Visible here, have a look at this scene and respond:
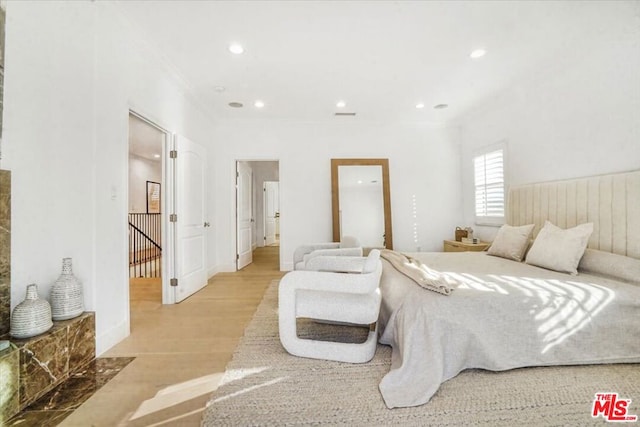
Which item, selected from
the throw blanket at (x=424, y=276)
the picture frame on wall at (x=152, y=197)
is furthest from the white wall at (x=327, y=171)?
the picture frame on wall at (x=152, y=197)

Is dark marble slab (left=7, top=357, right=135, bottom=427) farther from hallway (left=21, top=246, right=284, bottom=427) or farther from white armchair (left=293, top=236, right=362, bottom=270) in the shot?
white armchair (left=293, top=236, right=362, bottom=270)

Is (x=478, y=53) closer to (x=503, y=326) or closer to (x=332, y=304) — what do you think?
(x=503, y=326)

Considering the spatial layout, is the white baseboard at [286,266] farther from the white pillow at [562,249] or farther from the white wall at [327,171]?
the white pillow at [562,249]

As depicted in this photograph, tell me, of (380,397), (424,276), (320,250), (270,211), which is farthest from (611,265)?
(270,211)

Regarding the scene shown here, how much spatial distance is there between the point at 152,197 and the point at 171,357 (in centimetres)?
679

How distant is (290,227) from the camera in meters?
4.74

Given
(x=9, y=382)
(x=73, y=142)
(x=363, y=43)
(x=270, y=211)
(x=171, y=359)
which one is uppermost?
(x=363, y=43)

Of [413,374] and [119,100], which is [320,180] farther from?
Result: [413,374]

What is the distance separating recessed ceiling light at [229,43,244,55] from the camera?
8.44ft

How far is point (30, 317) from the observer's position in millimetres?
1477

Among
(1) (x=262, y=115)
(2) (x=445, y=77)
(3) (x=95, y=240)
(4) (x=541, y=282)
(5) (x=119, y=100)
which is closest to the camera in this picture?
(4) (x=541, y=282)

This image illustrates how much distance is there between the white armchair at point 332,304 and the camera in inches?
69.3

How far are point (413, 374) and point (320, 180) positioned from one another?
3668 mm

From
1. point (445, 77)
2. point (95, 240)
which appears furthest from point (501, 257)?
point (95, 240)
